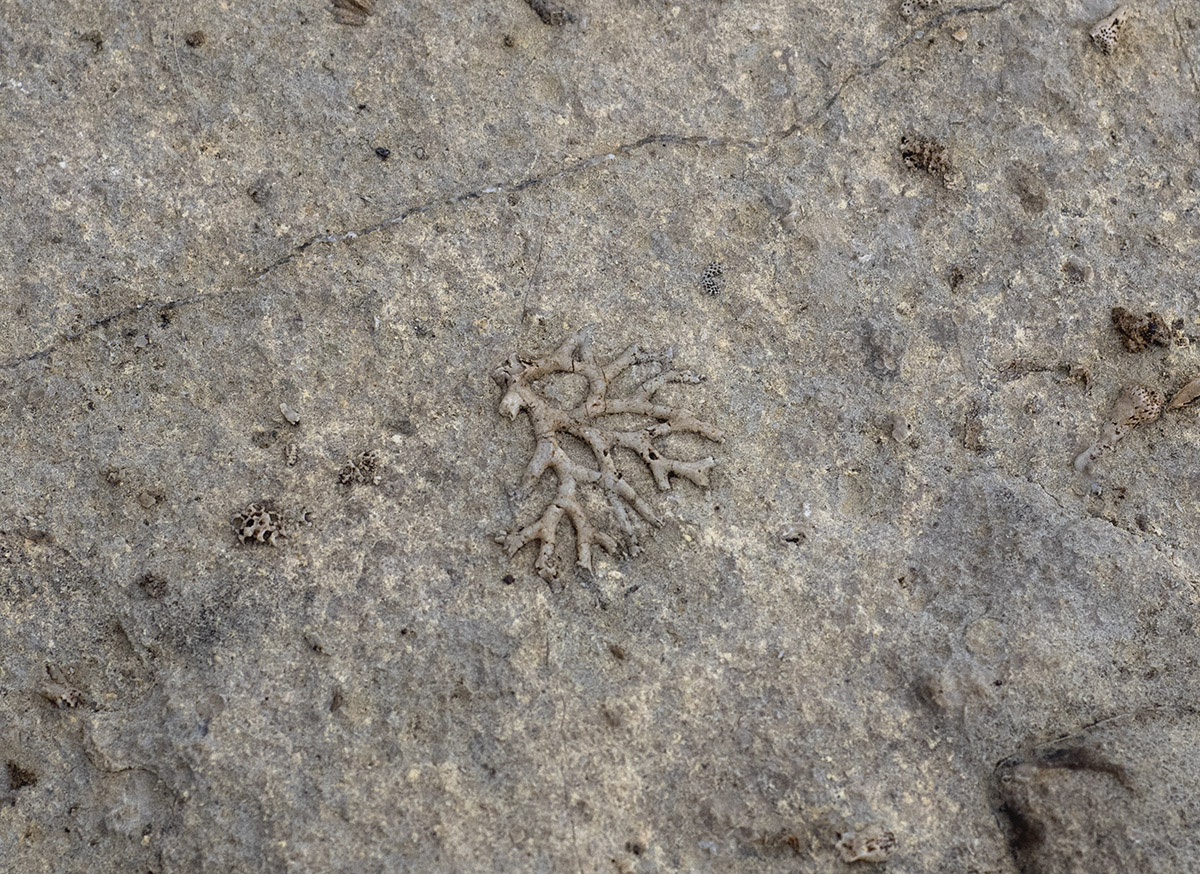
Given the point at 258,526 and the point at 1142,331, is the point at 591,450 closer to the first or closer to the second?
the point at 258,526

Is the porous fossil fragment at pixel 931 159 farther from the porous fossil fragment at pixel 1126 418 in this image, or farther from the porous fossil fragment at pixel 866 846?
the porous fossil fragment at pixel 866 846

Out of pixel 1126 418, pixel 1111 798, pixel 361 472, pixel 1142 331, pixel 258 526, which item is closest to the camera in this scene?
pixel 1111 798

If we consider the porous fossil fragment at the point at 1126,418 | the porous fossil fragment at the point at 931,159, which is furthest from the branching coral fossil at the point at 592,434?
the porous fossil fragment at the point at 1126,418

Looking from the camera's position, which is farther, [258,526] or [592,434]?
[592,434]

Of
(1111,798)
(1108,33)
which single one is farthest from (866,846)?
(1108,33)

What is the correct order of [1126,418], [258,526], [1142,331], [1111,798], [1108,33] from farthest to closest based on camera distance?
[1108,33], [1142,331], [1126,418], [258,526], [1111,798]

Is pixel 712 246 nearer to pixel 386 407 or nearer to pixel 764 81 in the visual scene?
pixel 764 81
